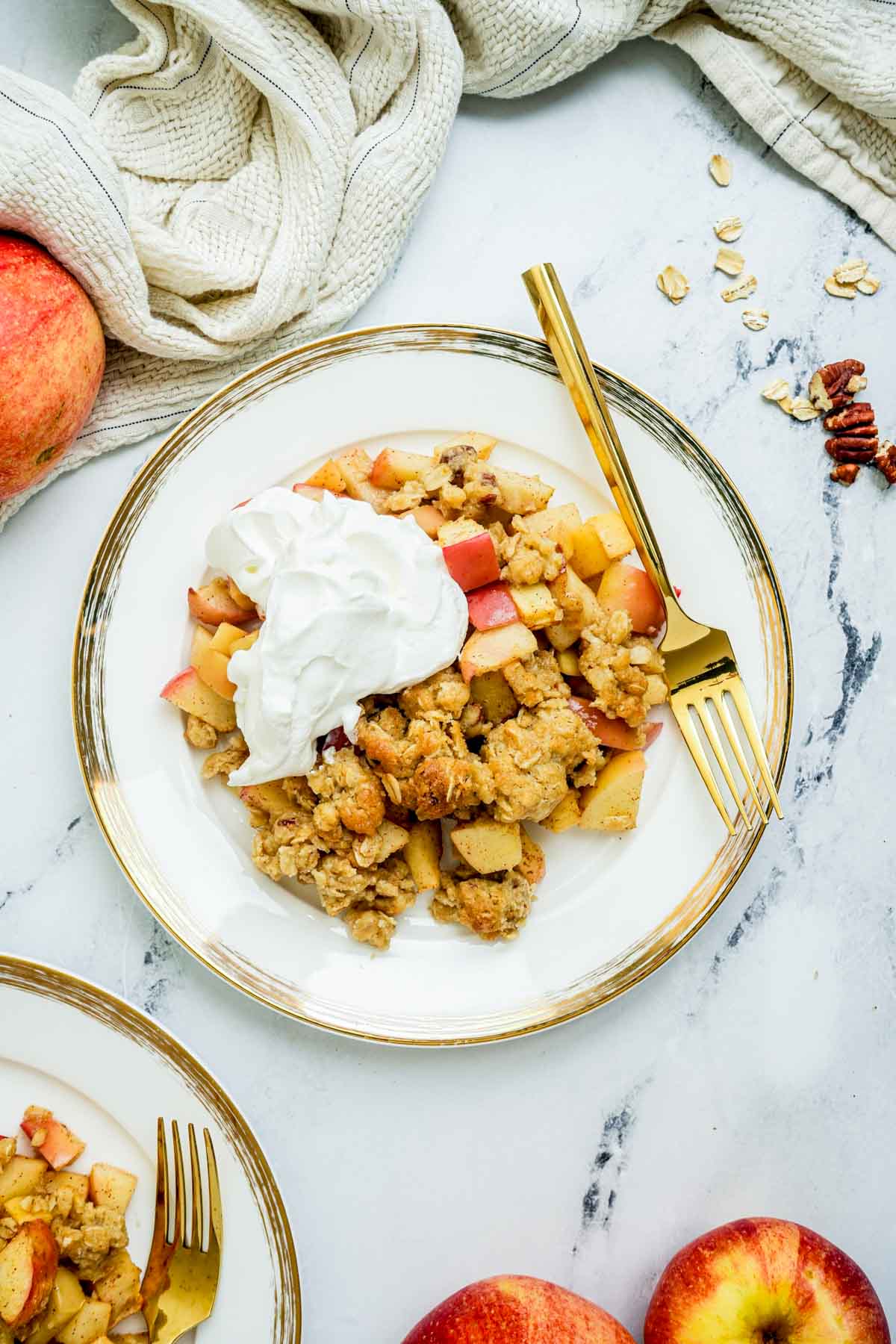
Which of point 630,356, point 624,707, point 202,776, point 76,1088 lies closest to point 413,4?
point 630,356

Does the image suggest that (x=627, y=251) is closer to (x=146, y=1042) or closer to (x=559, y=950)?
(x=559, y=950)

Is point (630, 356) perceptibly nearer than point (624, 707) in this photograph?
No

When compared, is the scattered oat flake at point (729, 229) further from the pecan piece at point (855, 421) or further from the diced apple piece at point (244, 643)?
the diced apple piece at point (244, 643)

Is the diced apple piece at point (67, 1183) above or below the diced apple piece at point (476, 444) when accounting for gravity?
below

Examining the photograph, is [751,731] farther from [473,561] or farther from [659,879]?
[473,561]

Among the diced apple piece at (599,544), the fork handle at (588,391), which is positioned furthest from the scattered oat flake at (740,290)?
the diced apple piece at (599,544)

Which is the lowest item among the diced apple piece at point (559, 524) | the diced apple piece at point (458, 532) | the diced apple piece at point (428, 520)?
the diced apple piece at point (428, 520)
